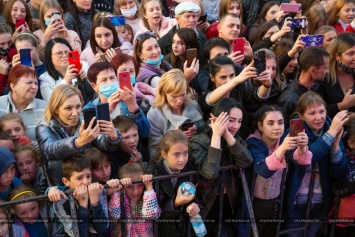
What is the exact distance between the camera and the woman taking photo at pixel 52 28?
7.25 meters

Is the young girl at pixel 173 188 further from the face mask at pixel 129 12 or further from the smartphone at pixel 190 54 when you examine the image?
the face mask at pixel 129 12

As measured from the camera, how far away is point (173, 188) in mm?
5168

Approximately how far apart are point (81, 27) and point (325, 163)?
3.90 meters

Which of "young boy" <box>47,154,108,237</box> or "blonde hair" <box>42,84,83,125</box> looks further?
"blonde hair" <box>42,84,83,125</box>

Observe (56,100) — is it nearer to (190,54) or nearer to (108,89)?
(108,89)

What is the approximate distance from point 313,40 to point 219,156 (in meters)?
2.64

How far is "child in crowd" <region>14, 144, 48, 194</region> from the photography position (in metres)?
5.20

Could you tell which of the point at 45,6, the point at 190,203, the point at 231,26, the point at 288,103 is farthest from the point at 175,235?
the point at 45,6

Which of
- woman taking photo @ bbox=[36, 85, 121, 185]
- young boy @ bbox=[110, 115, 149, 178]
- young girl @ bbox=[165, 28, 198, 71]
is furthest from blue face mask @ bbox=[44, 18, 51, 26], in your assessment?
young boy @ bbox=[110, 115, 149, 178]

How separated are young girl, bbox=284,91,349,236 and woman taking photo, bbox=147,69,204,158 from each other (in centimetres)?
95

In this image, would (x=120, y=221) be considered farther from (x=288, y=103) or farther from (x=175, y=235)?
(x=288, y=103)

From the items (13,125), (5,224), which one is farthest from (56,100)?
(5,224)

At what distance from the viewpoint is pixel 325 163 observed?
18.8 ft

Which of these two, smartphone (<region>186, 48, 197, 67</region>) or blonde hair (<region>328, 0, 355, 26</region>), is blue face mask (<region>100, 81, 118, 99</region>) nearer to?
smartphone (<region>186, 48, 197, 67</region>)
